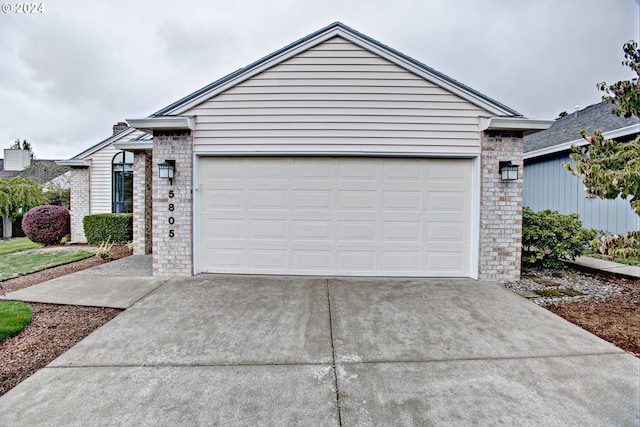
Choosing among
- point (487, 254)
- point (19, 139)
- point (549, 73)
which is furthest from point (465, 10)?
point (19, 139)

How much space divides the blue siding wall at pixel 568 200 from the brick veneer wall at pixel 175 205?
8730 millimetres

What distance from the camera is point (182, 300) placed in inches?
173

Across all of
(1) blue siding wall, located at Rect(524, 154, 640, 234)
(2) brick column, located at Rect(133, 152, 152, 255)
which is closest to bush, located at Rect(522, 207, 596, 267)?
(1) blue siding wall, located at Rect(524, 154, 640, 234)

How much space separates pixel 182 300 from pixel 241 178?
7.84 feet

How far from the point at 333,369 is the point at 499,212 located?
4.38 meters

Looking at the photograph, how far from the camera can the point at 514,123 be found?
5.14 m

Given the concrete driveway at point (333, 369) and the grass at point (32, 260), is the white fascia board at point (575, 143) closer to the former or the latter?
the concrete driveway at point (333, 369)

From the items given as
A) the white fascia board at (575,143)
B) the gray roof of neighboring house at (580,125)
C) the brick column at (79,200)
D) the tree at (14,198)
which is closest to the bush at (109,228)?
the brick column at (79,200)

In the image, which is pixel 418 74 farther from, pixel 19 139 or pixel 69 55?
pixel 19 139

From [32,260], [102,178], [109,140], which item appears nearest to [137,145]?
[32,260]

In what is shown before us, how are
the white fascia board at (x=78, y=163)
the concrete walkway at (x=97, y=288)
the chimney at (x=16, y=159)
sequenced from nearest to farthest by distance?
the concrete walkway at (x=97, y=288), the white fascia board at (x=78, y=163), the chimney at (x=16, y=159)

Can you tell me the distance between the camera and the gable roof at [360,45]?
5.32m

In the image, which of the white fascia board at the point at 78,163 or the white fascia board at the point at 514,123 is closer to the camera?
the white fascia board at the point at 514,123

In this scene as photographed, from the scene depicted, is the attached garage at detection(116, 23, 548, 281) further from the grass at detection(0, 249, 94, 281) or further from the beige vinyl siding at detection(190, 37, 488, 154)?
the grass at detection(0, 249, 94, 281)
